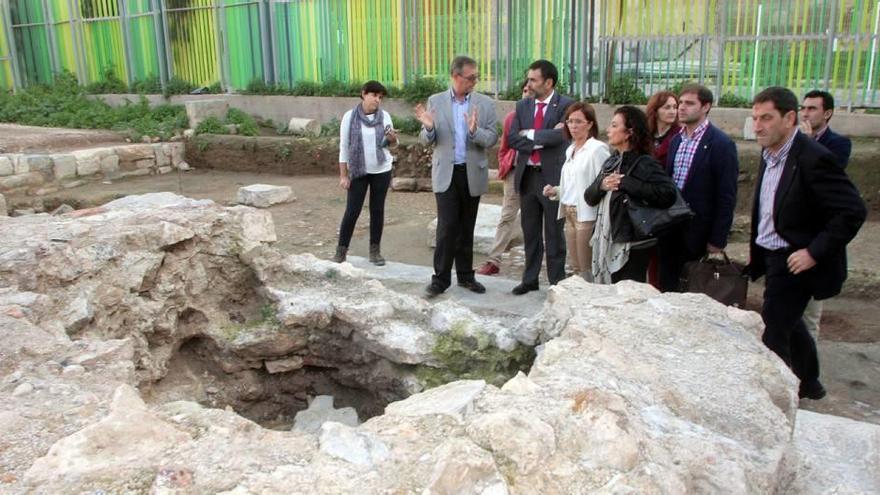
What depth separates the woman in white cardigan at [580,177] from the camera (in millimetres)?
4871

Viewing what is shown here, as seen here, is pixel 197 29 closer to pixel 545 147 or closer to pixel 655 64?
pixel 655 64

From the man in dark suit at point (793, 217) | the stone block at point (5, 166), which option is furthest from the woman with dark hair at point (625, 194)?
the stone block at point (5, 166)

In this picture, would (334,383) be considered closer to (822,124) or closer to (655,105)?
(655,105)

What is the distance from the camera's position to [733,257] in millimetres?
6645

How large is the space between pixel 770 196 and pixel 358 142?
3.84 metres

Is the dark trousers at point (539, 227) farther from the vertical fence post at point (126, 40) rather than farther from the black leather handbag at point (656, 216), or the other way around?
the vertical fence post at point (126, 40)

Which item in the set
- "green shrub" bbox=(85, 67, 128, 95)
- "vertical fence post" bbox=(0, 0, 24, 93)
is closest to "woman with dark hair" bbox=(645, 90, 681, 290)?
"green shrub" bbox=(85, 67, 128, 95)

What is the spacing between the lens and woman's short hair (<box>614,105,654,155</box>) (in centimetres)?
438

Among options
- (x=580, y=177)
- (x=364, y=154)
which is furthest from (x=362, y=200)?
(x=580, y=177)

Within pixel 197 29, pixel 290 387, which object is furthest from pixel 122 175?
pixel 290 387

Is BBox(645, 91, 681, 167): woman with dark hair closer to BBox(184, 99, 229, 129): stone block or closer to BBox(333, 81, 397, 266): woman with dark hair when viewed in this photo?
BBox(333, 81, 397, 266): woman with dark hair

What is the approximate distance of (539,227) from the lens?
5.77m

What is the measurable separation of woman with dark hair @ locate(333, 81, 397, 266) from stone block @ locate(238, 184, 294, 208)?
3.42 m

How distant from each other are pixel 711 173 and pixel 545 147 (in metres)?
1.42
